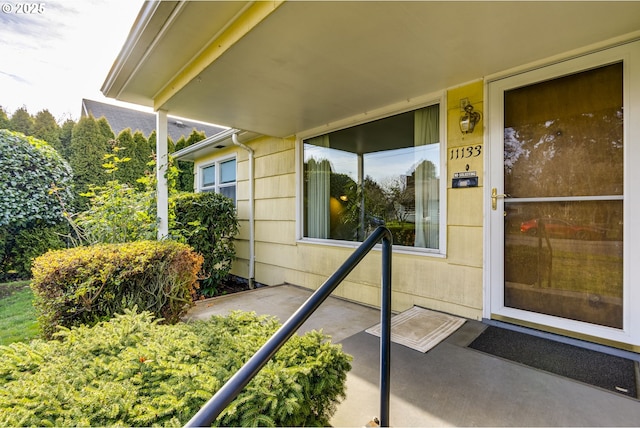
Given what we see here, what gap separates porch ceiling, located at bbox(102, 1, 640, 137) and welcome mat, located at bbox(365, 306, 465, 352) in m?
2.21

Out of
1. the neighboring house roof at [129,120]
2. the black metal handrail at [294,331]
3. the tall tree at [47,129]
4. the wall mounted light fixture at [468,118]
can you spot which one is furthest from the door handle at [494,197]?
the neighboring house roof at [129,120]

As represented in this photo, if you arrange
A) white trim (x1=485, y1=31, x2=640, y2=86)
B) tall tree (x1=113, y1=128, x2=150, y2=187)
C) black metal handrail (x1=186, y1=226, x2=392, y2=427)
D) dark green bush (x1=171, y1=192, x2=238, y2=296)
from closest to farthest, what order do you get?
black metal handrail (x1=186, y1=226, x2=392, y2=427), white trim (x1=485, y1=31, x2=640, y2=86), dark green bush (x1=171, y1=192, x2=238, y2=296), tall tree (x1=113, y1=128, x2=150, y2=187)

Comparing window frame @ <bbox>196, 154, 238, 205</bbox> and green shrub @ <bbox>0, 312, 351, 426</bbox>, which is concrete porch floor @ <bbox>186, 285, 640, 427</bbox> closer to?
green shrub @ <bbox>0, 312, 351, 426</bbox>

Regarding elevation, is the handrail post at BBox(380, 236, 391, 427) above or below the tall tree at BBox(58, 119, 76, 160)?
below

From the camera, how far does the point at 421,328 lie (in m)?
2.70

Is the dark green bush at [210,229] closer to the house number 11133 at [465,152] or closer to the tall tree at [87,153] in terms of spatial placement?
the tall tree at [87,153]

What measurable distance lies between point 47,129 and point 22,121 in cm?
44

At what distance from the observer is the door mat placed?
1.84 meters

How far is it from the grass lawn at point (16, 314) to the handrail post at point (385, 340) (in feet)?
11.5

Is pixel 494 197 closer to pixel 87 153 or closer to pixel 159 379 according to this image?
pixel 159 379

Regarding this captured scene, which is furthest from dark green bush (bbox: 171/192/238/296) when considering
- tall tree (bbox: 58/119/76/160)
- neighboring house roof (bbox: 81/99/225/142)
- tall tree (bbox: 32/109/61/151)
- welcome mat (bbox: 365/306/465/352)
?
neighboring house roof (bbox: 81/99/225/142)

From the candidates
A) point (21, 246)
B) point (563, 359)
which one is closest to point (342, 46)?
point (563, 359)

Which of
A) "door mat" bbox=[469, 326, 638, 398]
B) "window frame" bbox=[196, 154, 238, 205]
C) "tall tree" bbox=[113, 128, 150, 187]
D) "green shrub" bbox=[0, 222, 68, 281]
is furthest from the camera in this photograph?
"tall tree" bbox=[113, 128, 150, 187]

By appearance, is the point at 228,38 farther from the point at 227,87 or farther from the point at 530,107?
the point at 530,107
